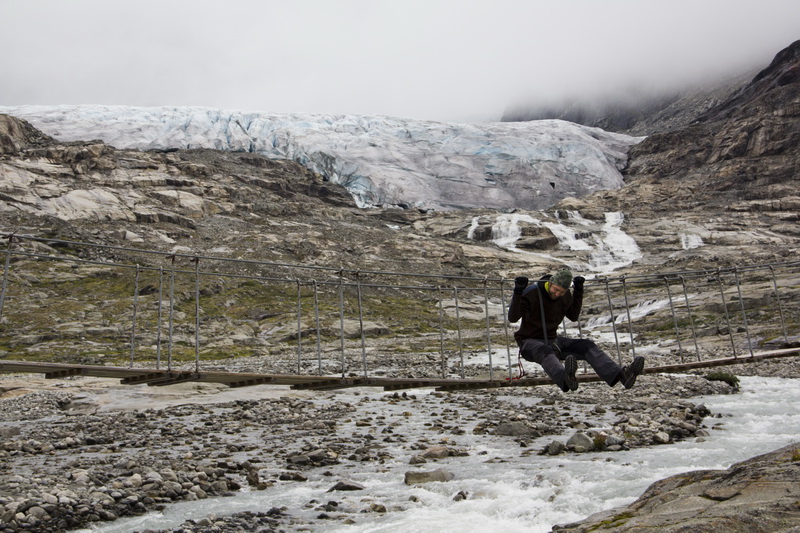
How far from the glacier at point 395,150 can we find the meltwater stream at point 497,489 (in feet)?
269

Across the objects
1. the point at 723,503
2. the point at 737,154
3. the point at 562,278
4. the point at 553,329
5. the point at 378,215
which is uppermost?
the point at 737,154

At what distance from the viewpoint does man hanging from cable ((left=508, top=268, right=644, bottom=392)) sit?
6.80 m

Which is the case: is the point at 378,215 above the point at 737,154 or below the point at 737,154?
below

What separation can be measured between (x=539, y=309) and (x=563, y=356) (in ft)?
2.04

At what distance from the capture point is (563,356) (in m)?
7.23

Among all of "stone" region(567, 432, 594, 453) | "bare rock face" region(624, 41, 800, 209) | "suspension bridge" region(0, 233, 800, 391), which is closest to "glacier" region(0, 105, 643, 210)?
"bare rock face" region(624, 41, 800, 209)

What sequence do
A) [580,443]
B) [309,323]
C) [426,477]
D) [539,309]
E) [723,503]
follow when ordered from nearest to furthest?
[723,503] → [539,309] → [426,477] → [580,443] → [309,323]

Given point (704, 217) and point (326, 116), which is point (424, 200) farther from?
point (704, 217)

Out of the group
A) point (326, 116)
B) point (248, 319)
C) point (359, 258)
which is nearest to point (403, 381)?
point (248, 319)

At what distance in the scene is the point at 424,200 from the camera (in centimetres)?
9456

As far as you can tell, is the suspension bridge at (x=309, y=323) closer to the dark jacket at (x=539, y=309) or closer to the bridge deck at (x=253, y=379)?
the bridge deck at (x=253, y=379)

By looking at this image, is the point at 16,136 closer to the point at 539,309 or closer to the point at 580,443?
the point at 580,443

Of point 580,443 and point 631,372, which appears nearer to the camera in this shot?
point 631,372

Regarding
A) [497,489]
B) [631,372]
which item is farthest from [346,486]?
[631,372]
